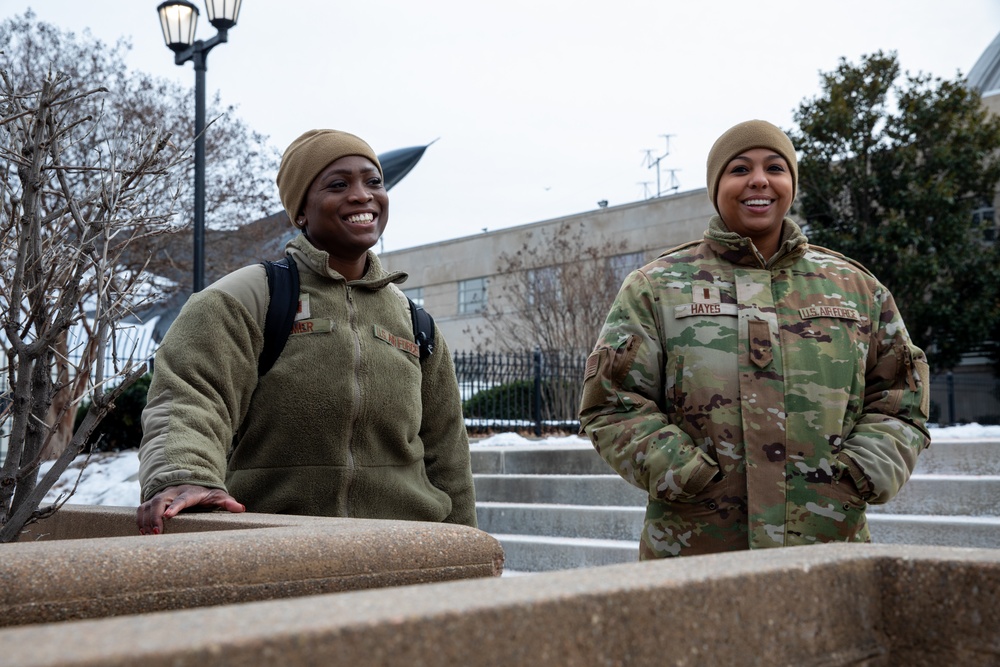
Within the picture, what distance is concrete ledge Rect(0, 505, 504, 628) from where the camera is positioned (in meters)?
1.47

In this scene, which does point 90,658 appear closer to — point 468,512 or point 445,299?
point 468,512

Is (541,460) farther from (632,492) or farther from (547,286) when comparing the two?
(547,286)

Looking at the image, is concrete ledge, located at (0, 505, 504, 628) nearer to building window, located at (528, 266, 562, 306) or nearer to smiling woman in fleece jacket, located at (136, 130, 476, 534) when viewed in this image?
smiling woman in fleece jacket, located at (136, 130, 476, 534)

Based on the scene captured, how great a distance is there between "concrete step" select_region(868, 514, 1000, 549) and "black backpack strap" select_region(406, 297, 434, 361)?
3646mm

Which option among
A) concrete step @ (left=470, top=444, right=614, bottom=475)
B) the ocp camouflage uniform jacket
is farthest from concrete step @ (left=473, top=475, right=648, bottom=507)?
the ocp camouflage uniform jacket

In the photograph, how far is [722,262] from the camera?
299 centimetres

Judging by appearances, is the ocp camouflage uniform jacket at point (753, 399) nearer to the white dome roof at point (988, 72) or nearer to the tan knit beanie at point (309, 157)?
the tan knit beanie at point (309, 157)

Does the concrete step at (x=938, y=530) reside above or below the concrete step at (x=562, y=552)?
above

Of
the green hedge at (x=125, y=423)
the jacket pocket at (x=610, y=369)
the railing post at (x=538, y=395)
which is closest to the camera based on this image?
the jacket pocket at (x=610, y=369)

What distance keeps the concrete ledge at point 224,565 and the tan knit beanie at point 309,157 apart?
4.35ft

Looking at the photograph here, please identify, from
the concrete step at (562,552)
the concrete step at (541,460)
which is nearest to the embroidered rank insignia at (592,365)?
the concrete step at (562,552)

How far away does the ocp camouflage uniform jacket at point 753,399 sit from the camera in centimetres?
270

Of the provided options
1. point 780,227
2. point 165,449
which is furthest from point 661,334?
point 165,449

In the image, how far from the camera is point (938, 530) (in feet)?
19.2
